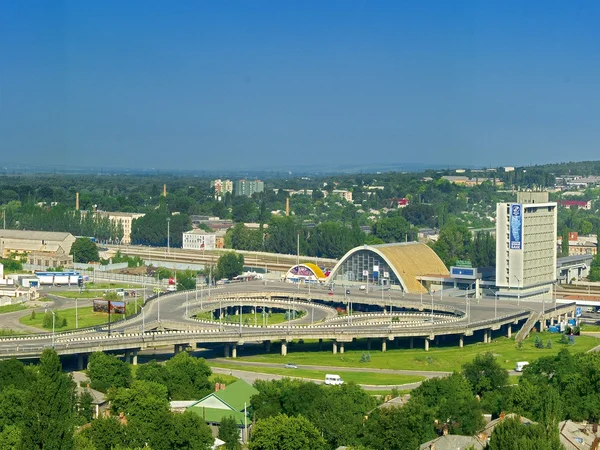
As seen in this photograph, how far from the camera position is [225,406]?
6338 cm

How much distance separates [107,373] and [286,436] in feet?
66.1

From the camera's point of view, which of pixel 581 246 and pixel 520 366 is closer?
pixel 520 366

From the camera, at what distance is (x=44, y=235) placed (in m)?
166

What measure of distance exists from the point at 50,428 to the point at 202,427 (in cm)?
830

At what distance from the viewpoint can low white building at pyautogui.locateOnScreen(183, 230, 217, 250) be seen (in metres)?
179

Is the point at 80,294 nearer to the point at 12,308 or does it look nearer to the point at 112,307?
Result: the point at 12,308

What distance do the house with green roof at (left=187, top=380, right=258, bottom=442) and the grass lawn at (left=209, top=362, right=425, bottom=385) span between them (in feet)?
43.8

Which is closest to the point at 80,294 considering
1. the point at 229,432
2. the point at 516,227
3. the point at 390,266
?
the point at 390,266

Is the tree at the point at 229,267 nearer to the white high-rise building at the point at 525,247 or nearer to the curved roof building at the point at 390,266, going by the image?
the curved roof building at the point at 390,266

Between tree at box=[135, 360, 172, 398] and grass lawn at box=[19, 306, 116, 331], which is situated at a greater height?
tree at box=[135, 360, 172, 398]

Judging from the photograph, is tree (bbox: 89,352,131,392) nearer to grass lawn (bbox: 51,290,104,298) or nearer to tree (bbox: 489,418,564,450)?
tree (bbox: 489,418,564,450)

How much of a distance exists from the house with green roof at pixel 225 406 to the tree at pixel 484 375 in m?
12.8

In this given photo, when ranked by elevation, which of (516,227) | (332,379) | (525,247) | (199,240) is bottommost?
(332,379)

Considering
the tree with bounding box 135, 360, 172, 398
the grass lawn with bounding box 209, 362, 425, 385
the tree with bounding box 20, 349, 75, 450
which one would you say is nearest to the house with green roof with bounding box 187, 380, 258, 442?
the tree with bounding box 135, 360, 172, 398
